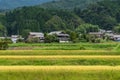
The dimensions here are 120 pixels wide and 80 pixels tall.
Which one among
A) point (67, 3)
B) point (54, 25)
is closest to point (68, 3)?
point (67, 3)

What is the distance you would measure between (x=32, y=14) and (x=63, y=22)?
272 inches

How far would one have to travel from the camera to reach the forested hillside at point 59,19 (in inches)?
3103

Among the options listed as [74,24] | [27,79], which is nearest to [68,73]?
[27,79]

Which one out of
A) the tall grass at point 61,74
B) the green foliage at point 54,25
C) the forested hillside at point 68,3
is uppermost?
the forested hillside at point 68,3

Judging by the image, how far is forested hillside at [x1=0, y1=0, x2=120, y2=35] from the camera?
259 ft

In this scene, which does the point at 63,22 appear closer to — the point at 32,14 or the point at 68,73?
the point at 32,14

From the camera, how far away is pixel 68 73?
12508 millimetres

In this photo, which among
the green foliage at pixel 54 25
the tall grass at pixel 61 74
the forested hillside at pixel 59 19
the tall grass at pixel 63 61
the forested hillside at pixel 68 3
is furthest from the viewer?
the forested hillside at pixel 68 3

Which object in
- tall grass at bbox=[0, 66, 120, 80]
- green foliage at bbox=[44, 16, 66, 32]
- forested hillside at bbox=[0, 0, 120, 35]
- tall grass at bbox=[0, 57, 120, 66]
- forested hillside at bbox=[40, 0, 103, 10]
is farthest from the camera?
forested hillside at bbox=[40, 0, 103, 10]

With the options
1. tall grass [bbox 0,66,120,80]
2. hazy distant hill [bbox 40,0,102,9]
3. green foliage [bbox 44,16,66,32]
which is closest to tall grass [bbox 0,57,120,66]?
tall grass [bbox 0,66,120,80]

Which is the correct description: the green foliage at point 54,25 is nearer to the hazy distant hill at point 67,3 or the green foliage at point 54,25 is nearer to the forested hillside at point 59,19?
the forested hillside at point 59,19

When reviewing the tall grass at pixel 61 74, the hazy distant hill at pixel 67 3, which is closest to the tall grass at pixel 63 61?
the tall grass at pixel 61 74

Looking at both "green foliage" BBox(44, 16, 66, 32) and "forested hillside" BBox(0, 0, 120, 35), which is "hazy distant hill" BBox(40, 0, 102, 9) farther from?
"green foliage" BBox(44, 16, 66, 32)

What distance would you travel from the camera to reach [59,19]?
264 feet
